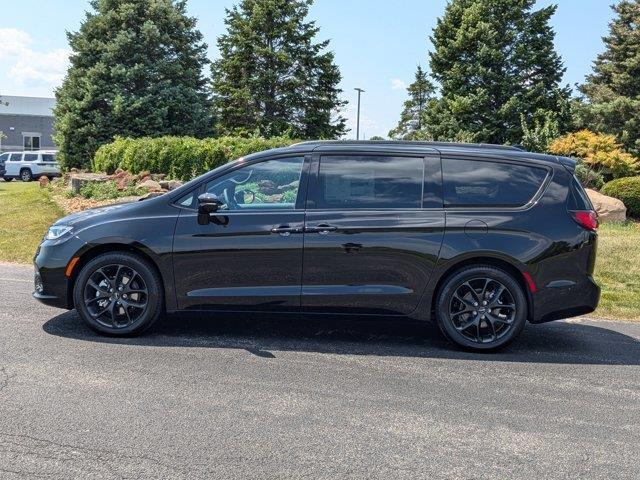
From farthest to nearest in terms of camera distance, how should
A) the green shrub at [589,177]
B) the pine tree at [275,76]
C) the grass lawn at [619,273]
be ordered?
the pine tree at [275,76] < the green shrub at [589,177] < the grass lawn at [619,273]

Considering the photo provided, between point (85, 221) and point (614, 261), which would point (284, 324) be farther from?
point (614, 261)

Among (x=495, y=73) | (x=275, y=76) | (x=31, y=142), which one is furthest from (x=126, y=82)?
(x=31, y=142)

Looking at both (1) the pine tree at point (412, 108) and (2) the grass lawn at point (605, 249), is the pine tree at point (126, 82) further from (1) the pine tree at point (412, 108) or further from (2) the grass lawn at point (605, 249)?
(1) the pine tree at point (412, 108)

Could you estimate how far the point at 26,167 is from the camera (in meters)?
38.9

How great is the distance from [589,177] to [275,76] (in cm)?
1757

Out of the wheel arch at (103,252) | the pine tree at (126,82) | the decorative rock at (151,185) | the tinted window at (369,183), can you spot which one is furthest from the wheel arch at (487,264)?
the pine tree at (126,82)

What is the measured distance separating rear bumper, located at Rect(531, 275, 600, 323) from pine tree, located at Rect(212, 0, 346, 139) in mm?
26627

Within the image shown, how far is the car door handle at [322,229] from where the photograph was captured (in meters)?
5.86

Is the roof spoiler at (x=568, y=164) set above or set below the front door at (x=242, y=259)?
above

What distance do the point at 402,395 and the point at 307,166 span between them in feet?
7.53

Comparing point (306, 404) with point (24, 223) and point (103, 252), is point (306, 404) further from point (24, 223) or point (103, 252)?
point (24, 223)

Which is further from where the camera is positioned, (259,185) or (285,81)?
(285,81)

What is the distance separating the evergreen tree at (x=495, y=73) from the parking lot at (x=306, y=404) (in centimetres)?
2197

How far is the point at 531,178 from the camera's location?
6.05 metres
